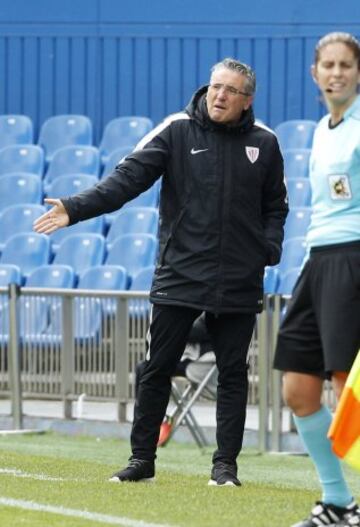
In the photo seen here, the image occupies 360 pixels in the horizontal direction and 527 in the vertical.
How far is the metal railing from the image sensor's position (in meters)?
12.0

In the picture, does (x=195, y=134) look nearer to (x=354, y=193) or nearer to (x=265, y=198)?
(x=265, y=198)

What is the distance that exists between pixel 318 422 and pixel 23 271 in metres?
10.5

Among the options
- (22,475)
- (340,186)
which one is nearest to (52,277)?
(22,475)

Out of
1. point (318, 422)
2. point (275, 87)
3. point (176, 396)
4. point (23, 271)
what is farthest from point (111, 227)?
point (318, 422)

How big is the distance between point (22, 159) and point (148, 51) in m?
2.42

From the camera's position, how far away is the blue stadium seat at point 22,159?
17.9 meters

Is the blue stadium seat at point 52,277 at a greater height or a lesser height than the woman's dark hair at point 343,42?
lesser

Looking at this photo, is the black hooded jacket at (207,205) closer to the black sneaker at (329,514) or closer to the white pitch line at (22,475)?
the white pitch line at (22,475)

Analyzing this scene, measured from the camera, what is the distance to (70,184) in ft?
56.2

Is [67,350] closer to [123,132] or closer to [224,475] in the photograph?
[224,475]

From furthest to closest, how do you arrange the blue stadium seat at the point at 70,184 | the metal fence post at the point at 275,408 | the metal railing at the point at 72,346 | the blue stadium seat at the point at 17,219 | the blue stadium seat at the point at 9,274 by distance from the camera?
1. the blue stadium seat at the point at 70,184
2. the blue stadium seat at the point at 17,219
3. the blue stadium seat at the point at 9,274
4. the metal railing at the point at 72,346
5. the metal fence post at the point at 275,408

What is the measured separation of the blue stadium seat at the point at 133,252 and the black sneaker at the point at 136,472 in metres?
8.18

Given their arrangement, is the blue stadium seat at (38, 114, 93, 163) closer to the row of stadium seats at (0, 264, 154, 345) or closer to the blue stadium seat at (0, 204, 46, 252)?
the blue stadium seat at (0, 204, 46, 252)

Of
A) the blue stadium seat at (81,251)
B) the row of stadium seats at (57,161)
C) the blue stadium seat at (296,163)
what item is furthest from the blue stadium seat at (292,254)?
the row of stadium seats at (57,161)
